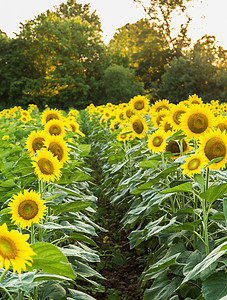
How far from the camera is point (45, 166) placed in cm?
236

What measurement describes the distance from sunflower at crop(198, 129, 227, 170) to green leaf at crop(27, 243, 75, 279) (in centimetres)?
113

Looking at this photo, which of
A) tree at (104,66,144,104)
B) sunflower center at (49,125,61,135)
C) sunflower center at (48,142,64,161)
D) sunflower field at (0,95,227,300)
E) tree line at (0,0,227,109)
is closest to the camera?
sunflower field at (0,95,227,300)

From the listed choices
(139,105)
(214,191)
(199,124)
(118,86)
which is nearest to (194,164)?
(214,191)

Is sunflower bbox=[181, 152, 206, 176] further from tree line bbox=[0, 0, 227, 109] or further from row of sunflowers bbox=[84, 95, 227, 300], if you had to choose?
tree line bbox=[0, 0, 227, 109]

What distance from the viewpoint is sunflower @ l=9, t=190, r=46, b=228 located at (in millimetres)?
1819

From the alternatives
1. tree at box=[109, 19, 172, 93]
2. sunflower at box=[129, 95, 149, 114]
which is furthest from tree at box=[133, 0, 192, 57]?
sunflower at box=[129, 95, 149, 114]

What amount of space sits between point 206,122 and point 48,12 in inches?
1296

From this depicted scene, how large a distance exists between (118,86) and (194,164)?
26.1 metres

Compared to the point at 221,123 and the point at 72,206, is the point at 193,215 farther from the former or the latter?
the point at 72,206

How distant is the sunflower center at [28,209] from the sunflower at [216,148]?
95 centimetres

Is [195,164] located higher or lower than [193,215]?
higher

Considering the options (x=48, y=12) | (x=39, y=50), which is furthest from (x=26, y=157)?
(x=48, y=12)

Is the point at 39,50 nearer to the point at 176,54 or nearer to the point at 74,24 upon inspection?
the point at 74,24

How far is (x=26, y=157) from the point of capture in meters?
3.10
